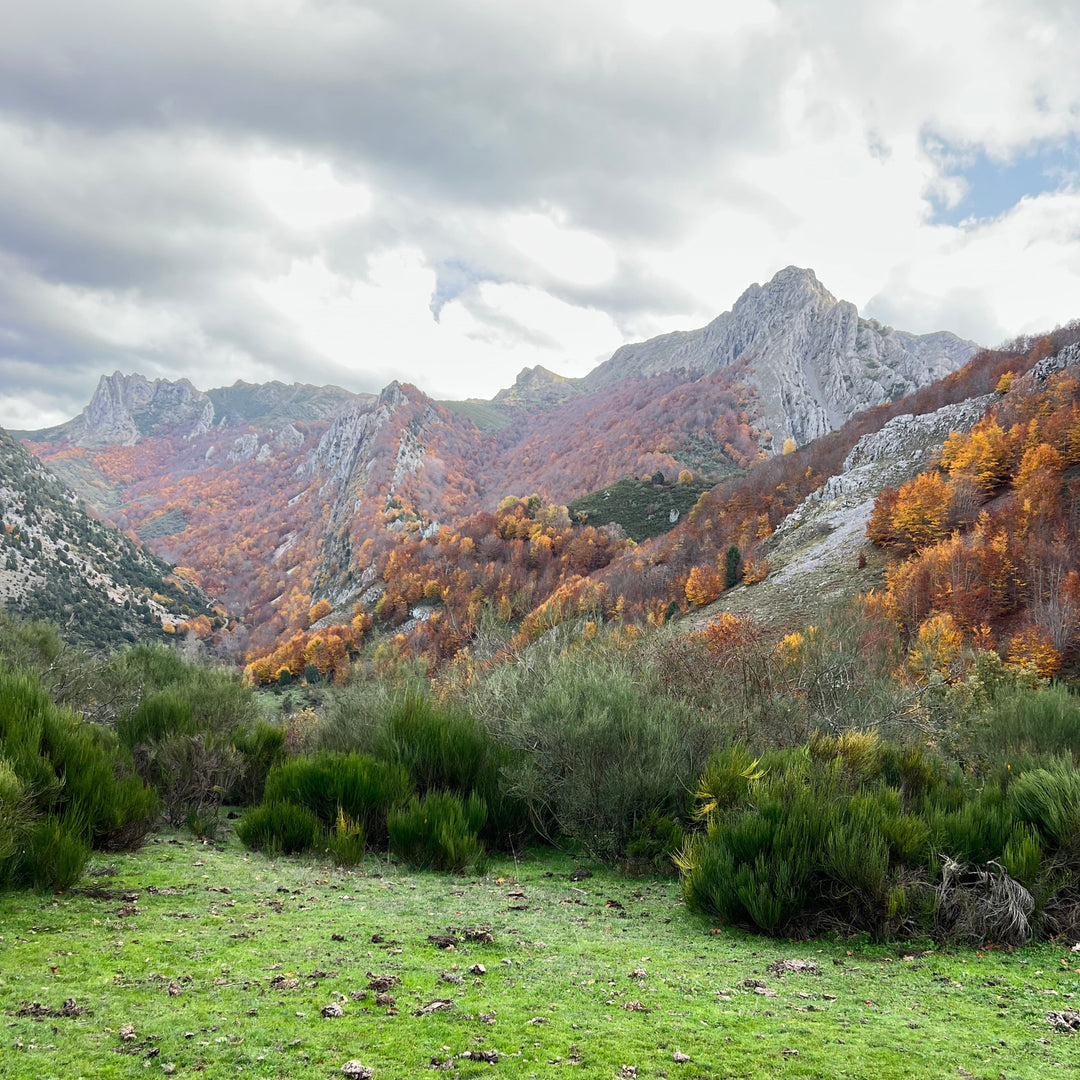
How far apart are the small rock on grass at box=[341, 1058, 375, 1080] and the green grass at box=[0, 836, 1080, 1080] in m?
0.08

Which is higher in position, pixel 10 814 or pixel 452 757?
pixel 10 814

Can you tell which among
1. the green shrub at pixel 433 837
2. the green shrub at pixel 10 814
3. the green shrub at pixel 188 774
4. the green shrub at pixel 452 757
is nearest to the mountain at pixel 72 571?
the green shrub at pixel 188 774

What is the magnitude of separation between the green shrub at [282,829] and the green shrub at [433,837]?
42.5 inches

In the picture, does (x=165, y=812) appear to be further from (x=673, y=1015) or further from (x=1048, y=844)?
(x=1048, y=844)

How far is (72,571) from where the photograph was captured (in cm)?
8300

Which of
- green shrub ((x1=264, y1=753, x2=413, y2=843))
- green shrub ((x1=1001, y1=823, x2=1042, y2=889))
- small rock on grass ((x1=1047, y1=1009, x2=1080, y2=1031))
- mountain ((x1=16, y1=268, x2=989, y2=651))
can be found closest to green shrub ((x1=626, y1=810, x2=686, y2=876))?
green shrub ((x1=264, y1=753, x2=413, y2=843))

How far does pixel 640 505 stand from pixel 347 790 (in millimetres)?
90840

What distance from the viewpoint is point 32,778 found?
6.32 m

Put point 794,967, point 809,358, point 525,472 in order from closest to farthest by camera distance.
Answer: point 794,967
point 809,358
point 525,472

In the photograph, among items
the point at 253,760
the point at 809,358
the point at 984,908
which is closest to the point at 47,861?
the point at 253,760

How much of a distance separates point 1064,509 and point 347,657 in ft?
215

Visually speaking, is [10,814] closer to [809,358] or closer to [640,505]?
[640,505]

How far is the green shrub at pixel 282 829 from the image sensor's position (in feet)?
27.6

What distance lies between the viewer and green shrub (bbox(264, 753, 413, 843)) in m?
9.01
